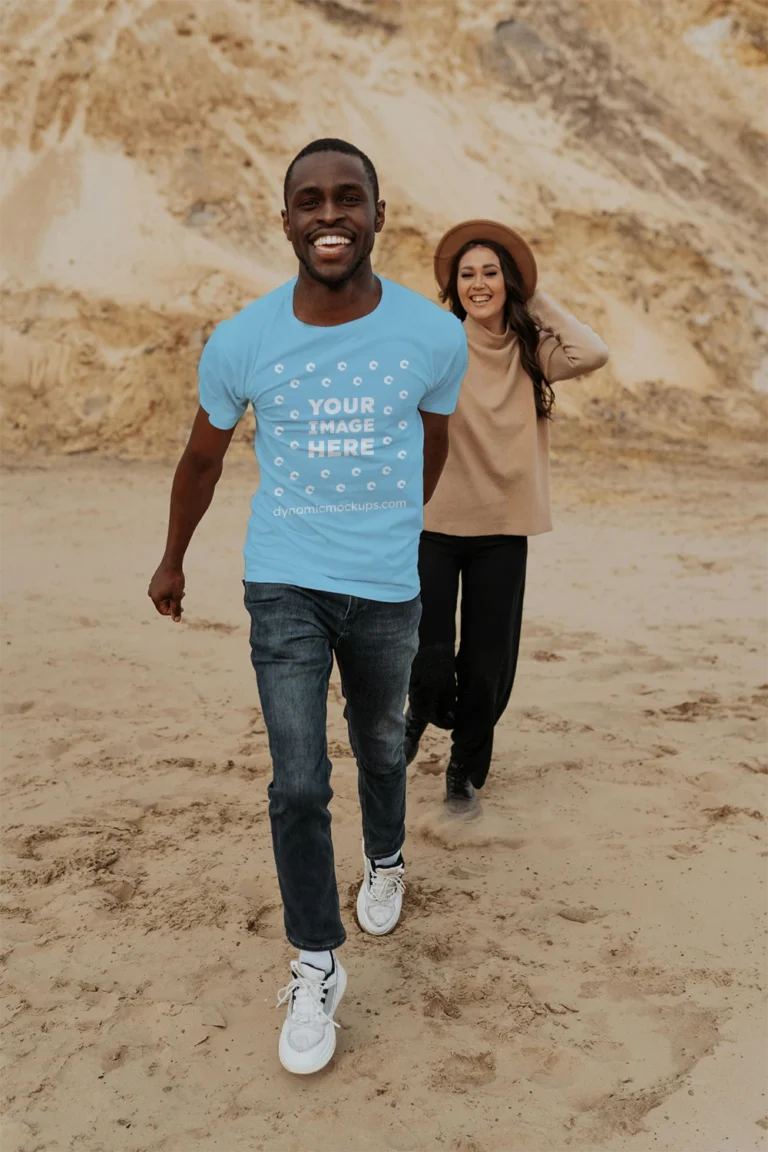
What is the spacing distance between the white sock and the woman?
134cm

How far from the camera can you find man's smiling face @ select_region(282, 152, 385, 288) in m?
2.61

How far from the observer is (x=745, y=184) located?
54.5 ft

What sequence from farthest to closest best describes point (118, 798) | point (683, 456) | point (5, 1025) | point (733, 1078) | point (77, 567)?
point (683, 456)
point (77, 567)
point (118, 798)
point (5, 1025)
point (733, 1078)

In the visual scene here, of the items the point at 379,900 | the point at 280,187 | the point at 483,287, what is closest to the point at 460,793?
the point at 379,900

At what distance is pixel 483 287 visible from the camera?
3.77 m

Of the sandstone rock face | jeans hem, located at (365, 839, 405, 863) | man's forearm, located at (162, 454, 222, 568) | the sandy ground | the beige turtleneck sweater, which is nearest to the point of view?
the sandy ground

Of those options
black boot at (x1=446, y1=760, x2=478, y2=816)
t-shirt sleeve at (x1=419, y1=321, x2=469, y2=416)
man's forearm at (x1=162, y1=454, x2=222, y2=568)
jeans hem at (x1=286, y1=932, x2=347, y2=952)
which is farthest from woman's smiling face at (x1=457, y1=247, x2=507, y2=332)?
jeans hem at (x1=286, y1=932, x2=347, y2=952)

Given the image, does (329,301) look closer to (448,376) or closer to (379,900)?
(448,376)

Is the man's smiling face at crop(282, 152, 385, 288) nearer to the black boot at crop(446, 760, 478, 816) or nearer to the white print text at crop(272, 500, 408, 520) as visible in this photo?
the white print text at crop(272, 500, 408, 520)

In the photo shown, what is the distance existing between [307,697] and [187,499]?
60 centimetres

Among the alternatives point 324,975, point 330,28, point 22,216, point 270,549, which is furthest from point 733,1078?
point 330,28

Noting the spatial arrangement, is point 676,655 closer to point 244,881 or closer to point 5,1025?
point 244,881

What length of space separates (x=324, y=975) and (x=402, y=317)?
4.99 ft

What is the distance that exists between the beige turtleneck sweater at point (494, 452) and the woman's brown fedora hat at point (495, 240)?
24cm
